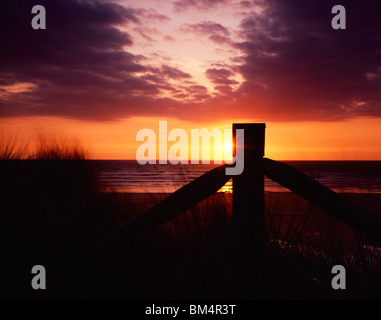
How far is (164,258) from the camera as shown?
2.88 m

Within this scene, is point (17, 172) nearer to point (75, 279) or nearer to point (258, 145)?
point (75, 279)

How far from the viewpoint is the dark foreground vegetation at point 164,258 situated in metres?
2.53

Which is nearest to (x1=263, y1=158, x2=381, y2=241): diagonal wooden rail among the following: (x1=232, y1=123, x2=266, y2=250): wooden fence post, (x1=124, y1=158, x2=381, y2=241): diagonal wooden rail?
Result: (x1=124, y1=158, x2=381, y2=241): diagonal wooden rail

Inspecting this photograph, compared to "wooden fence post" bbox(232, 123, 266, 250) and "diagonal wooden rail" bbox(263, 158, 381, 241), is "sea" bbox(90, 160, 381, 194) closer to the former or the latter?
"diagonal wooden rail" bbox(263, 158, 381, 241)

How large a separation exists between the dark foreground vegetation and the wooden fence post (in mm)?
100

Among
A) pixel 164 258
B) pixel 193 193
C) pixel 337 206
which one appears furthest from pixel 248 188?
pixel 164 258

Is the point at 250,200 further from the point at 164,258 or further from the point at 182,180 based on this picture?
the point at 182,180

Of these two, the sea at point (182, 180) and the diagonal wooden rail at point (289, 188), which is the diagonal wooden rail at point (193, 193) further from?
the sea at point (182, 180)

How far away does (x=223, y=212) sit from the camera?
303 cm

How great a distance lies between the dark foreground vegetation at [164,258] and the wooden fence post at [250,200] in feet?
0.33

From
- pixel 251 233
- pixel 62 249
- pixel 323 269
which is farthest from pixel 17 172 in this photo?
pixel 323 269

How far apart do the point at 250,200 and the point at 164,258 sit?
0.89 metres

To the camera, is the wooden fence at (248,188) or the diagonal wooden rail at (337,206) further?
the wooden fence at (248,188)

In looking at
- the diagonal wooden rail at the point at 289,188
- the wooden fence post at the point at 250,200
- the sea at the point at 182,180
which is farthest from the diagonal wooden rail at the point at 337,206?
the sea at the point at 182,180
